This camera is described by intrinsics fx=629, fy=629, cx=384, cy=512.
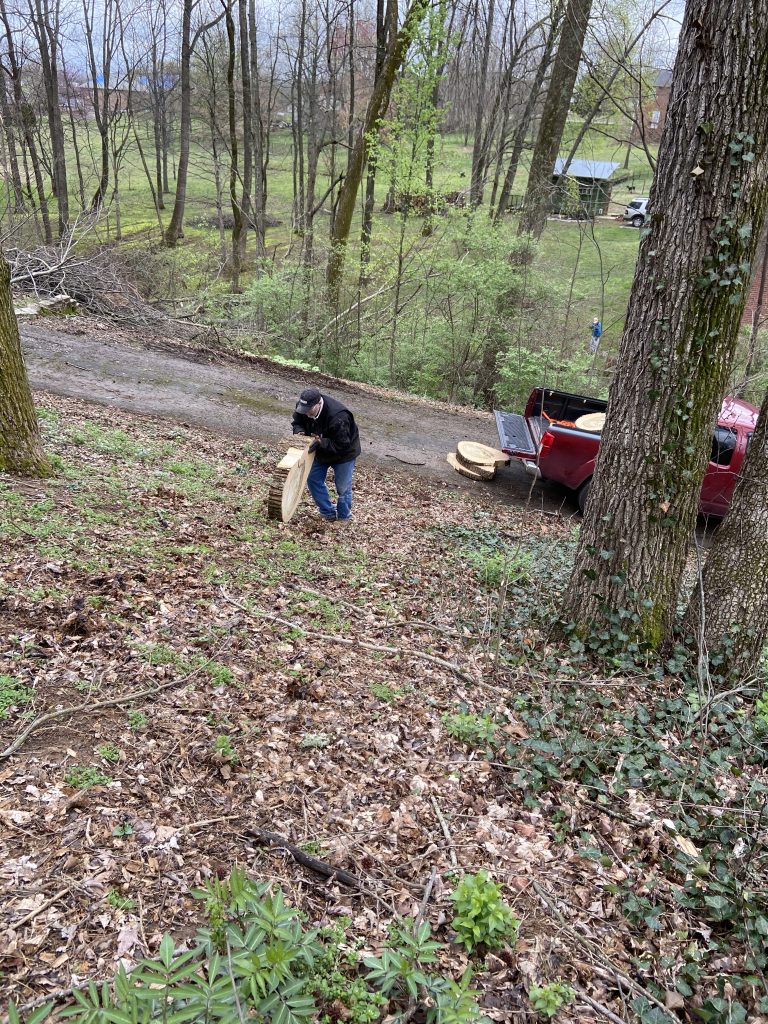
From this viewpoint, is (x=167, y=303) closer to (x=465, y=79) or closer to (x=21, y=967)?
(x=21, y=967)

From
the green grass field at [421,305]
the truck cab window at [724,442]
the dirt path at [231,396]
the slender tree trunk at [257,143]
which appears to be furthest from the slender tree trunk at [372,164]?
the truck cab window at [724,442]

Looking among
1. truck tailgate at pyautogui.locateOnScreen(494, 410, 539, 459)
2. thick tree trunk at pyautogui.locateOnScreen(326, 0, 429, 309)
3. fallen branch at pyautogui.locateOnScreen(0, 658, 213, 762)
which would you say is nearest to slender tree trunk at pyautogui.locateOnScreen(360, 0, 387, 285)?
thick tree trunk at pyautogui.locateOnScreen(326, 0, 429, 309)

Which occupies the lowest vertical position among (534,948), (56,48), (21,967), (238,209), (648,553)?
(534,948)

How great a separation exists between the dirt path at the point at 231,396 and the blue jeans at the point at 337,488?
2910 millimetres

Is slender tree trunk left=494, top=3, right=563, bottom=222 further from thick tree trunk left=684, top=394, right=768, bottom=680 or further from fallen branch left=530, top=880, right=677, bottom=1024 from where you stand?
fallen branch left=530, top=880, right=677, bottom=1024

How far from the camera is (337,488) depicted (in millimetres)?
7480

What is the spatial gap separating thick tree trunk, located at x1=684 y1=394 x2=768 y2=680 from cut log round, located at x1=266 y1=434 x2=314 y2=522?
414 centimetres

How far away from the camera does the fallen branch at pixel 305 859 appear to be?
2988mm

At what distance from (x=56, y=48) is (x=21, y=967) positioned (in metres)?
30.0

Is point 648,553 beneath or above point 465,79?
beneath

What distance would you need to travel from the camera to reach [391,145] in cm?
1432

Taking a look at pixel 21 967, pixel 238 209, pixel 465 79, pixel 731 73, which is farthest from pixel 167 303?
pixel 465 79

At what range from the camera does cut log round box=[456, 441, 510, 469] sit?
1027 centimetres

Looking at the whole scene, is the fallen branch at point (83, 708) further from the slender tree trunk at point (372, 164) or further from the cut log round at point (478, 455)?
the slender tree trunk at point (372, 164)
